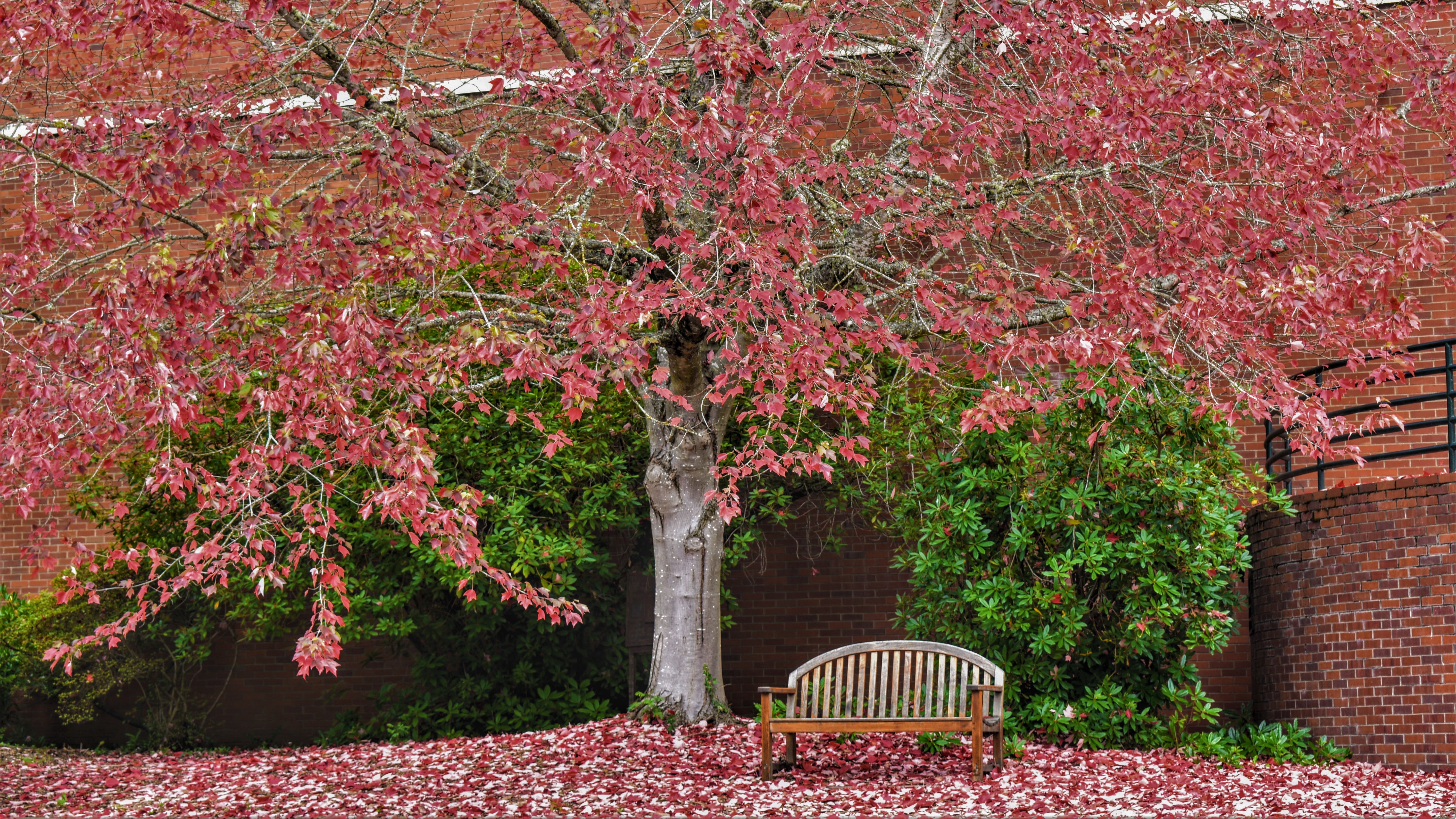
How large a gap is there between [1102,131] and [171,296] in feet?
16.1

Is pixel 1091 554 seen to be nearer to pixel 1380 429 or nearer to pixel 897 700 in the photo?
pixel 897 700

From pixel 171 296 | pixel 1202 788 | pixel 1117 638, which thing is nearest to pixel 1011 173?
pixel 1117 638

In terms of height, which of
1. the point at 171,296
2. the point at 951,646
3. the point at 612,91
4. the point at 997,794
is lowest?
the point at 997,794

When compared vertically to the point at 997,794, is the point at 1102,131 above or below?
above

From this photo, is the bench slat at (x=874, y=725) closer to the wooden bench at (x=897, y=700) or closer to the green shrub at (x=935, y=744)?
the wooden bench at (x=897, y=700)

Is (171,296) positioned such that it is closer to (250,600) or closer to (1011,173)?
(250,600)

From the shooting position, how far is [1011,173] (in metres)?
10.3

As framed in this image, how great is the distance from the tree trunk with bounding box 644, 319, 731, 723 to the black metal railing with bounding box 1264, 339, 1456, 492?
3.89 meters

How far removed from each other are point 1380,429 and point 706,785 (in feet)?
23.3

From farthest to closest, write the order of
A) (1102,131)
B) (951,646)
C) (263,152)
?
(951,646) → (1102,131) → (263,152)

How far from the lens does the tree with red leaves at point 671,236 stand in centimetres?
555

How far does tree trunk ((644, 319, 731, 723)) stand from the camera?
349 inches

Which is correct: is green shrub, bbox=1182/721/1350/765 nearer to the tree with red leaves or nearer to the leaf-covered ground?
the leaf-covered ground

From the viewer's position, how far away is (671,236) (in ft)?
23.3
